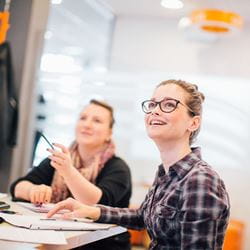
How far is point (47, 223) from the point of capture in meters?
1.56

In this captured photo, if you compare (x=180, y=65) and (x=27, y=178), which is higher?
(x=180, y=65)

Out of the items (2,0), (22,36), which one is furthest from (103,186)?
(2,0)

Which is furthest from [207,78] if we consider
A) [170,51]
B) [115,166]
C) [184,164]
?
[184,164]

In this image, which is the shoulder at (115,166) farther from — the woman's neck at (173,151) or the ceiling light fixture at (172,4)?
the ceiling light fixture at (172,4)

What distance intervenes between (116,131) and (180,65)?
0.94 metres

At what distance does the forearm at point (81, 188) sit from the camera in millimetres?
1965

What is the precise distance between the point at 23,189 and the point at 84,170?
32 cm

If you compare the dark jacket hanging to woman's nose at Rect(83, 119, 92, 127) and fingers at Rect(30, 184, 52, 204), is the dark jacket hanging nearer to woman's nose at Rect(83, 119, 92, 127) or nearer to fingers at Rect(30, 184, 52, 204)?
woman's nose at Rect(83, 119, 92, 127)

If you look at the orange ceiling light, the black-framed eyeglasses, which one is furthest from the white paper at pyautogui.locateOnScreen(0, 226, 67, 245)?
the orange ceiling light

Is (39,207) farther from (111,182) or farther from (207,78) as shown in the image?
(207,78)

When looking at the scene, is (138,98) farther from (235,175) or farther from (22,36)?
(22,36)

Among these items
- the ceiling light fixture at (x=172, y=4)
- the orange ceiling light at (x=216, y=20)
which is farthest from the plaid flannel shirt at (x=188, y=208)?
the ceiling light fixture at (x=172, y=4)

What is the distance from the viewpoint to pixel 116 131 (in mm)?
4746

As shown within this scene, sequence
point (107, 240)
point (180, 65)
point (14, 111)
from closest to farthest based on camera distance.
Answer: point (107, 240), point (14, 111), point (180, 65)
